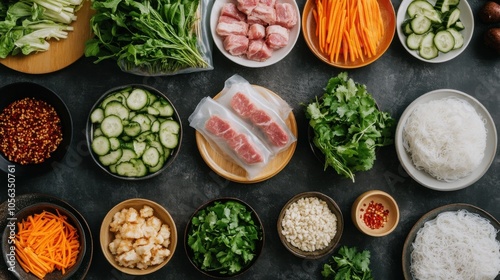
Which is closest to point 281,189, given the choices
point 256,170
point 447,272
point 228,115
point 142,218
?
point 256,170

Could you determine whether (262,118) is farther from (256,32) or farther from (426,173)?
(426,173)

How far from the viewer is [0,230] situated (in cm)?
340

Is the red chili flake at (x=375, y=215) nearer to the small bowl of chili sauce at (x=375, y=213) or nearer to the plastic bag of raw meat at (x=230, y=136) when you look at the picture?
the small bowl of chili sauce at (x=375, y=213)

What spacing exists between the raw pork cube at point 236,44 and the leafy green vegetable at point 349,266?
1.50 metres

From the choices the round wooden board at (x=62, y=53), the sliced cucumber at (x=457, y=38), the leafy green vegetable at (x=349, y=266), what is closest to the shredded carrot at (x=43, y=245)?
the round wooden board at (x=62, y=53)

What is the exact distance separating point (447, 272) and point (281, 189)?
1237mm

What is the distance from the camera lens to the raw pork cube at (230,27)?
3.46 metres

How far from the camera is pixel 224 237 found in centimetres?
328

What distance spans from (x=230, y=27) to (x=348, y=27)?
790mm

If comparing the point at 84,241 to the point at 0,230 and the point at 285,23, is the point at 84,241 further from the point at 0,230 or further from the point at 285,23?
the point at 285,23

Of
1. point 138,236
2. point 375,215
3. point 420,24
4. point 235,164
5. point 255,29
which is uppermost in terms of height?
point 420,24

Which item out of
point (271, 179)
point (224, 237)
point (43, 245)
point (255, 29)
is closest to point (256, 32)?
point (255, 29)

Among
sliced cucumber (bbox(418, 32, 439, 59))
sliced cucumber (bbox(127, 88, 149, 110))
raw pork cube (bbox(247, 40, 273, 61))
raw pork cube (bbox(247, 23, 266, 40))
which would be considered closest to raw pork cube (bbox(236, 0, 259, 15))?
raw pork cube (bbox(247, 23, 266, 40))

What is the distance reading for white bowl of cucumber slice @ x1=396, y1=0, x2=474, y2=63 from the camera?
356 centimetres
